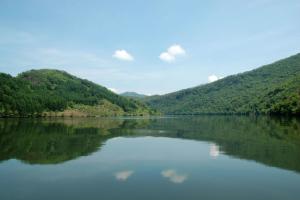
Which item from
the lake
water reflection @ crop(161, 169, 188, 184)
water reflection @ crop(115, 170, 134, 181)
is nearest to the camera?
the lake

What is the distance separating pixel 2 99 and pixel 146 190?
180437 mm

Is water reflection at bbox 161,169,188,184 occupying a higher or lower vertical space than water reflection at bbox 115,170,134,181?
lower

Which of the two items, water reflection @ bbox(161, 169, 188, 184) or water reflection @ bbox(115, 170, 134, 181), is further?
water reflection @ bbox(115, 170, 134, 181)

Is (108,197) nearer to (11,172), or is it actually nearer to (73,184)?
(73,184)

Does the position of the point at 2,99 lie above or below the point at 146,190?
above

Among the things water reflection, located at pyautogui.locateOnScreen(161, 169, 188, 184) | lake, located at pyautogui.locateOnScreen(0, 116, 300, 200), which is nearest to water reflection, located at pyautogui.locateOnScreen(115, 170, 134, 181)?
lake, located at pyautogui.locateOnScreen(0, 116, 300, 200)

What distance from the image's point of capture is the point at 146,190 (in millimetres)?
20359

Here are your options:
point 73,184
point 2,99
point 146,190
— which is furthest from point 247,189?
point 2,99

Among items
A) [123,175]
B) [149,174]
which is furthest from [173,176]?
[123,175]

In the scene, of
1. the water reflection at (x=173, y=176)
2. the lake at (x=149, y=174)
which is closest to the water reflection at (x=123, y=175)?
the lake at (x=149, y=174)

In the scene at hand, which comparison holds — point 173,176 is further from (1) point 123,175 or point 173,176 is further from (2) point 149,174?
(1) point 123,175

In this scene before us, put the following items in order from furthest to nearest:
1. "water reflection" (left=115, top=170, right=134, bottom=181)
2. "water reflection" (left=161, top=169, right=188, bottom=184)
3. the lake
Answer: "water reflection" (left=115, top=170, right=134, bottom=181)
"water reflection" (left=161, top=169, right=188, bottom=184)
the lake

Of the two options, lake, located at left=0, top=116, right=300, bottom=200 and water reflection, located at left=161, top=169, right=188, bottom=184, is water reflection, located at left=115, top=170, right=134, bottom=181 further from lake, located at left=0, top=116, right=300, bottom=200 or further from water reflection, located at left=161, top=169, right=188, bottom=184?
water reflection, located at left=161, top=169, right=188, bottom=184

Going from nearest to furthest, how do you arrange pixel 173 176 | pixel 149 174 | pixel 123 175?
pixel 173 176, pixel 123 175, pixel 149 174
